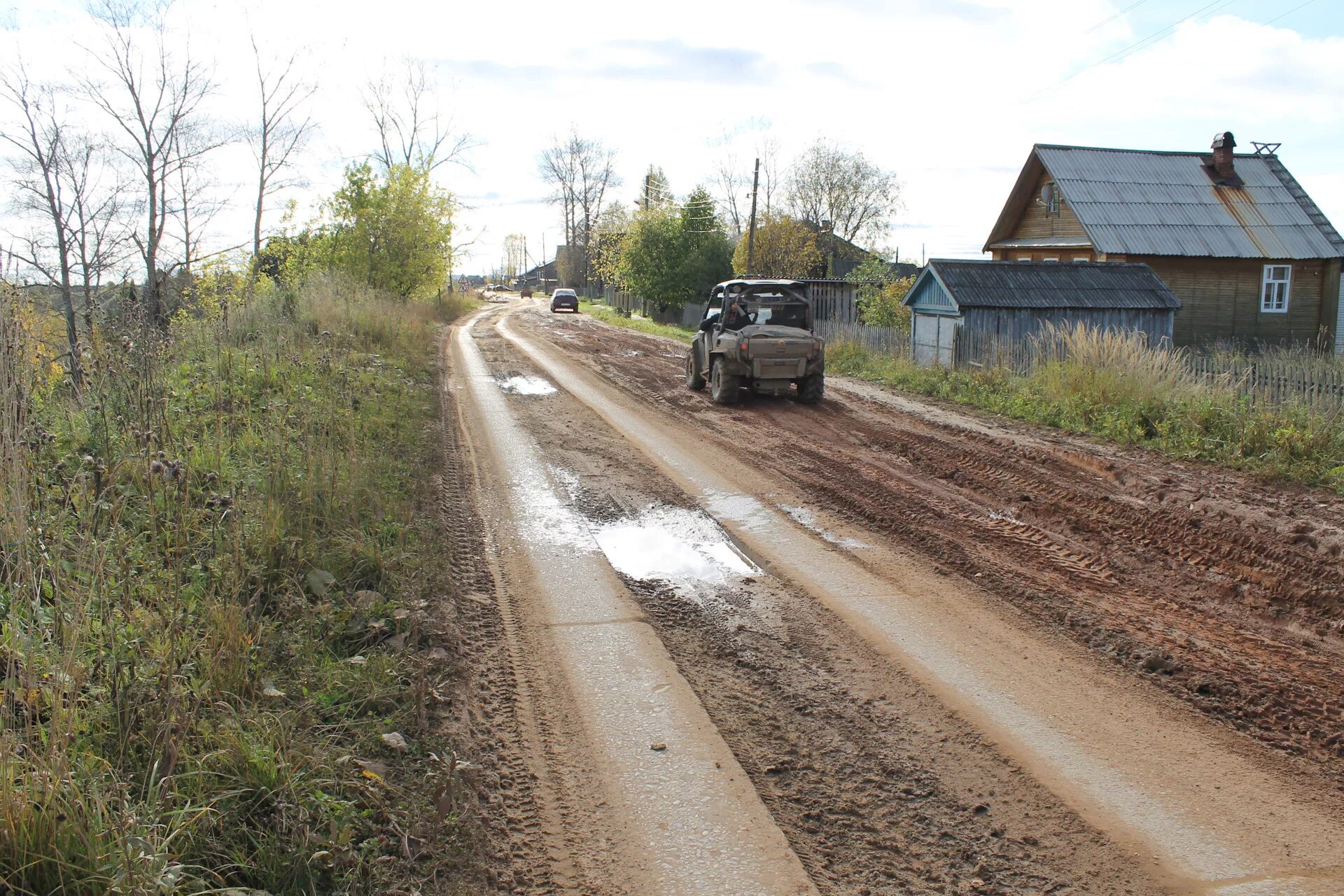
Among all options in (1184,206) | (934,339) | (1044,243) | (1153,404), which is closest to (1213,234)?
(1184,206)

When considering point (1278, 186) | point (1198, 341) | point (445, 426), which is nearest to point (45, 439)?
point (445, 426)

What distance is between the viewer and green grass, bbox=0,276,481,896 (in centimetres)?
314

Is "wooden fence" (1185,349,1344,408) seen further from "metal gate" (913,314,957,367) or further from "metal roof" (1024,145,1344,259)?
"metal roof" (1024,145,1344,259)

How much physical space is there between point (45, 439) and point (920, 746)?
4.78 metres

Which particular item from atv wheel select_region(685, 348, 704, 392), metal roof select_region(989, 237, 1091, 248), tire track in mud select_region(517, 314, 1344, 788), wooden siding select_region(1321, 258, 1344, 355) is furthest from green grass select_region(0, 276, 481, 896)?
wooden siding select_region(1321, 258, 1344, 355)

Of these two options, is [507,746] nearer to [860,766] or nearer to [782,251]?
[860,766]

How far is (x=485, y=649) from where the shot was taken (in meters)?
5.57

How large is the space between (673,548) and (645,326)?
117ft

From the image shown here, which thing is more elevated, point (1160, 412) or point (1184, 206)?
point (1184, 206)

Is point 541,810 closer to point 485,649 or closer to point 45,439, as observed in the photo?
point 485,649

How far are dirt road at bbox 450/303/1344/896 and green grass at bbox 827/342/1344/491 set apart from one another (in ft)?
2.99

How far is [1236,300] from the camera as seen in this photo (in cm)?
2716

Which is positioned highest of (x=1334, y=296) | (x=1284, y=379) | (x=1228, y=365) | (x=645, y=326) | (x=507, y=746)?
(x=1334, y=296)

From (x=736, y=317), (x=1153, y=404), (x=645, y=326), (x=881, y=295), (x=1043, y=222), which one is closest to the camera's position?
(x=1153, y=404)
